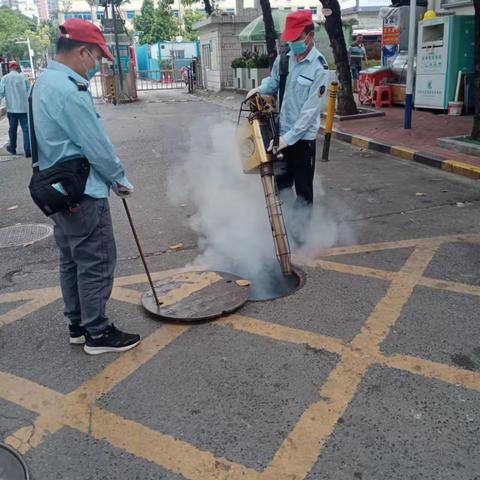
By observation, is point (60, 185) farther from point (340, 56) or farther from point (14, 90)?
point (340, 56)

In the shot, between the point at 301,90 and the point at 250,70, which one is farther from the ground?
the point at 250,70

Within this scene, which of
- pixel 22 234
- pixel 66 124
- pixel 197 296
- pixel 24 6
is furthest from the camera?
pixel 24 6

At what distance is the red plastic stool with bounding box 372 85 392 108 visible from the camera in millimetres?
13284

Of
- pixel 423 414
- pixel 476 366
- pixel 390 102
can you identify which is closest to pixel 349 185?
pixel 476 366

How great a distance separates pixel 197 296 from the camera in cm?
361

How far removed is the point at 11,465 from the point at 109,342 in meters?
0.94

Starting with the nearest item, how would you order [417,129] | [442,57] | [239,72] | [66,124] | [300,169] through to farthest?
[66,124]
[300,169]
[417,129]
[442,57]
[239,72]

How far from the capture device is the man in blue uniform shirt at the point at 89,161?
254 cm

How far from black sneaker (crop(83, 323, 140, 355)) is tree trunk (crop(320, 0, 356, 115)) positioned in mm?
9649

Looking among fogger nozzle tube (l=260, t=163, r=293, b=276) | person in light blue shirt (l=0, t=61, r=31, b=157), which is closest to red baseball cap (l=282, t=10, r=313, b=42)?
fogger nozzle tube (l=260, t=163, r=293, b=276)

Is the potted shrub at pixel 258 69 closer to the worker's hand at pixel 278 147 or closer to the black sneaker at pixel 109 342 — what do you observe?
the worker's hand at pixel 278 147

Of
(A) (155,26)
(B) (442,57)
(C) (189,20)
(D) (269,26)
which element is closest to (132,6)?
(C) (189,20)

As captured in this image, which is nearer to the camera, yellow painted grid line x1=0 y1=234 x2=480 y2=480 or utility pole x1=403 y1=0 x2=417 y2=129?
yellow painted grid line x1=0 y1=234 x2=480 y2=480

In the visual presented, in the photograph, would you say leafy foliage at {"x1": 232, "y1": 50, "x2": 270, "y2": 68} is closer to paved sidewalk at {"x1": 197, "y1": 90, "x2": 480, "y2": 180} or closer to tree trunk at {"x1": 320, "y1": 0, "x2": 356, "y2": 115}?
paved sidewalk at {"x1": 197, "y1": 90, "x2": 480, "y2": 180}
